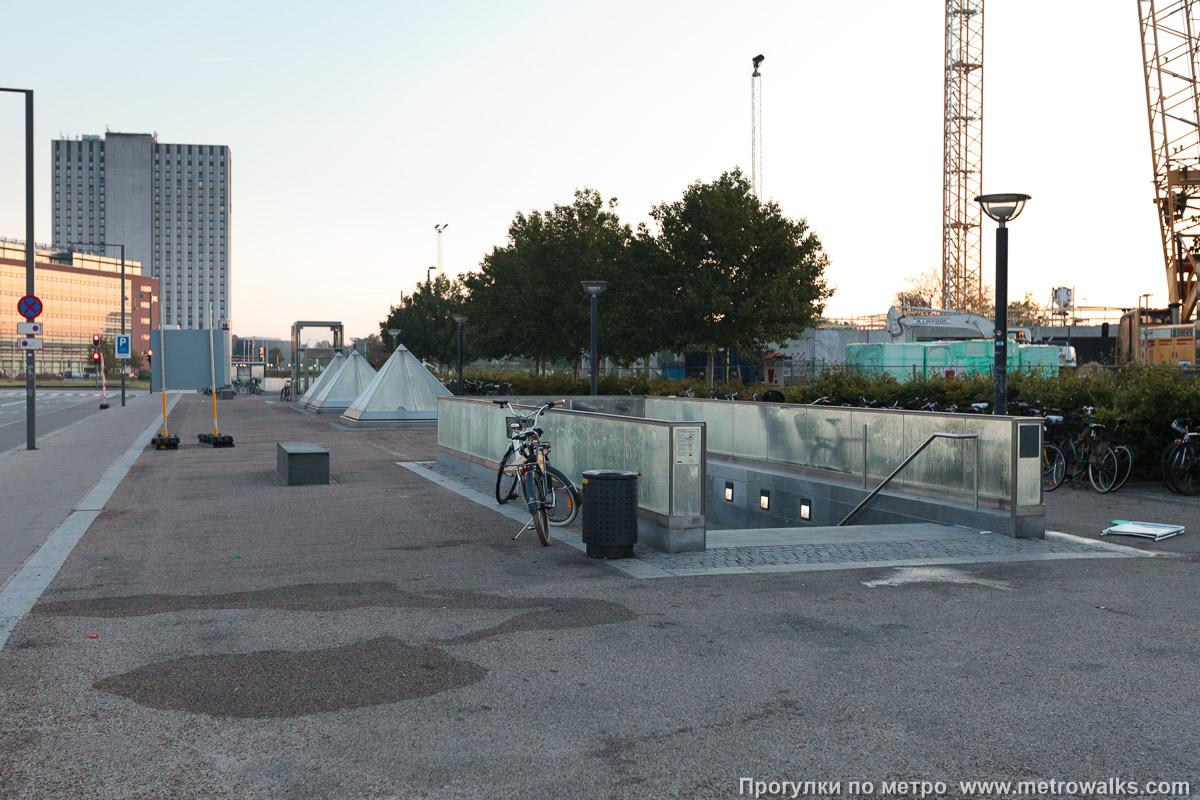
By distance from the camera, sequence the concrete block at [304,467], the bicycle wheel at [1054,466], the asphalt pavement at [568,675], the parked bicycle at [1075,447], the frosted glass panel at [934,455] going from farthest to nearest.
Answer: the concrete block at [304,467], the bicycle wheel at [1054,466], the parked bicycle at [1075,447], the frosted glass panel at [934,455], the asphalt pavement at [568,675]

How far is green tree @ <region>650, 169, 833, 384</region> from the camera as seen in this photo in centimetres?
3834

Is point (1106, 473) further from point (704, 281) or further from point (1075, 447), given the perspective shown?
point (704, 281)

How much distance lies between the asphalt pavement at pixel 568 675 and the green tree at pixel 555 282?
38.0 m

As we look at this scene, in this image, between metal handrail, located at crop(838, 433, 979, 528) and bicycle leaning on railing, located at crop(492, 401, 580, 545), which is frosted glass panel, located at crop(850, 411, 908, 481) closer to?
metal handrail, located at crop(838, 433, 979, 528)

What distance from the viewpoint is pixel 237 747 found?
14.2ft

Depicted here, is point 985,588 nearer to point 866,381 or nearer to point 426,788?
point 426,788

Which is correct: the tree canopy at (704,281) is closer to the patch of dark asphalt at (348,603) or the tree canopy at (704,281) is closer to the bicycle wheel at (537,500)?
the bicycle wheel at (537,500)

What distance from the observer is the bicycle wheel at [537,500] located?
9.33 metres

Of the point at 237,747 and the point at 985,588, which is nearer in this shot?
the point at 237,747

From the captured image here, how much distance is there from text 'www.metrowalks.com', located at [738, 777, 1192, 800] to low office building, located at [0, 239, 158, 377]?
505 ft

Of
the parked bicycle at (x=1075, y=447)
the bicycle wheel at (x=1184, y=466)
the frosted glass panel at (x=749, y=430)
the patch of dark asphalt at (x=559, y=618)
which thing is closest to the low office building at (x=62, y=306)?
the frosted glass panel at (x=749, y=430)

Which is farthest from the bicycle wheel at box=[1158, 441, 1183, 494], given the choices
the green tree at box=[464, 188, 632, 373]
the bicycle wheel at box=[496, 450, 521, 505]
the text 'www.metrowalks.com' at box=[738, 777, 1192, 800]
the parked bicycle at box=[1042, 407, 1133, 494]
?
the green tree at box=[464, 188, 632, 373]

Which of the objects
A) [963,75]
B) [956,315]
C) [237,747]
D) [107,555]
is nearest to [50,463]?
[107,555]

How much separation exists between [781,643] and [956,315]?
1791 inches
